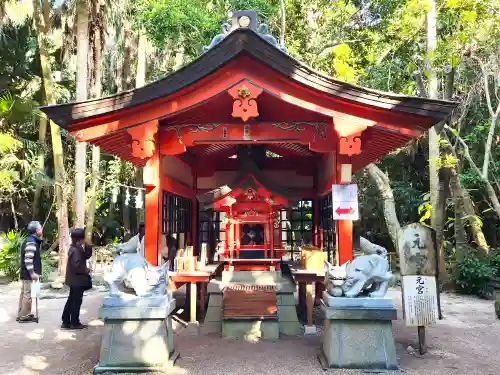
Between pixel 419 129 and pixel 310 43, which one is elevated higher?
pixel 310 43

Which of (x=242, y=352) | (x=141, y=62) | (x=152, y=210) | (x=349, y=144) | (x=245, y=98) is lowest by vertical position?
(x=242, y=352)

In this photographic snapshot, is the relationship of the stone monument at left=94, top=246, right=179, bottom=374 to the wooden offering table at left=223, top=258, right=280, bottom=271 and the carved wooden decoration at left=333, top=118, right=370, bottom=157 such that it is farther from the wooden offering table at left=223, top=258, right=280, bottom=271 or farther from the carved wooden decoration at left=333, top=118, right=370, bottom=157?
the carved wooden decoration at left=333, top=118, right=370, bottom=157

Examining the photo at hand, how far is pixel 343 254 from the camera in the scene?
5902mm

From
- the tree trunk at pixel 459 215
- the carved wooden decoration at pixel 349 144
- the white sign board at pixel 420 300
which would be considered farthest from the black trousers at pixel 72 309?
the tree trunk at pixel 459 215

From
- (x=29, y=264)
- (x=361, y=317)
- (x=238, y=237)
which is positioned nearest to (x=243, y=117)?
(x=238, y=237)

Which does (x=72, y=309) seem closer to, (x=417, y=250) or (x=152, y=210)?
(x=152, y=210)

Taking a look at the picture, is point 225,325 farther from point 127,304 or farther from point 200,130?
point 200,130

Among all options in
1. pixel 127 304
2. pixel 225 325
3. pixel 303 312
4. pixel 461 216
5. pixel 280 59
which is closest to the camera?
pixel 127 304

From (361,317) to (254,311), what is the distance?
2225mm

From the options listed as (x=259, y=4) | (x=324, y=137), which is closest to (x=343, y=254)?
(x=324, y=137)

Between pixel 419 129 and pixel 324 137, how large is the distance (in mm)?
1349

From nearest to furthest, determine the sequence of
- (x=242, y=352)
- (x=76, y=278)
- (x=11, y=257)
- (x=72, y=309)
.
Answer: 1. (x=242, y=352)
2. (x=76, y=278)
3. (x=72, y=309)
4. (x=11, y=257)

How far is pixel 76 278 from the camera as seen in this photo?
7367 millimetres

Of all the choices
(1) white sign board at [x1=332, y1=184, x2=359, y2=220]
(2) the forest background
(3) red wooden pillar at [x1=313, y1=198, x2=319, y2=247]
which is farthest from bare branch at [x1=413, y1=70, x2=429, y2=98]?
(1) white sign board at [x1=332, y1=184, x2=359, y2=220]
